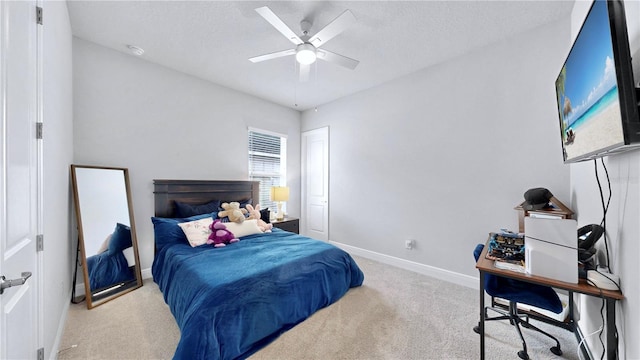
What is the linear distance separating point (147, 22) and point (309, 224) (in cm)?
368

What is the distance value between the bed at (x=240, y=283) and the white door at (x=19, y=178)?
728 mm

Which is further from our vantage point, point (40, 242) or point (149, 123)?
point (149, 123)

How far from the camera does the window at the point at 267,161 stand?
412 cm

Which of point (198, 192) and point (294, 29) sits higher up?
point (294, 29)

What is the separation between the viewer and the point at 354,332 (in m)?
1.93

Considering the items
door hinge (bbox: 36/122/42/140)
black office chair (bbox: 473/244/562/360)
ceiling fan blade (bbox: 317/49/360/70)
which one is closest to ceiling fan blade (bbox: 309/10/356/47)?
ceiling fan blade (bbox: 317/49/360/70)

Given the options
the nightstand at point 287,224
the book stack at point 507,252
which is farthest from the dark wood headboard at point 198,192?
the book stack at point 507,252

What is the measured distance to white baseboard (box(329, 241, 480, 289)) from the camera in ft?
8.95

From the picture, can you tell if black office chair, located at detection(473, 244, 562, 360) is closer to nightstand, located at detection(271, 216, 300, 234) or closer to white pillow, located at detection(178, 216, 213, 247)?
white pillow, located at detection(178, 216, 213, 247)

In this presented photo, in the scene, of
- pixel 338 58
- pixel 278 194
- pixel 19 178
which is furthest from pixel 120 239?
pixel 338 58

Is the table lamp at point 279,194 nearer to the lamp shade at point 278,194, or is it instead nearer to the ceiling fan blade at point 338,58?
the lamp shade at point 278,194

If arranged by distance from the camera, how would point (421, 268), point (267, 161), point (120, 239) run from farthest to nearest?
point (267, 161), point (421, 268), point (120, 239)

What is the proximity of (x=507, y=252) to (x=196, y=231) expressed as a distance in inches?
113

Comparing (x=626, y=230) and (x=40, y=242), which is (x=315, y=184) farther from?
(x=626, y=230)
